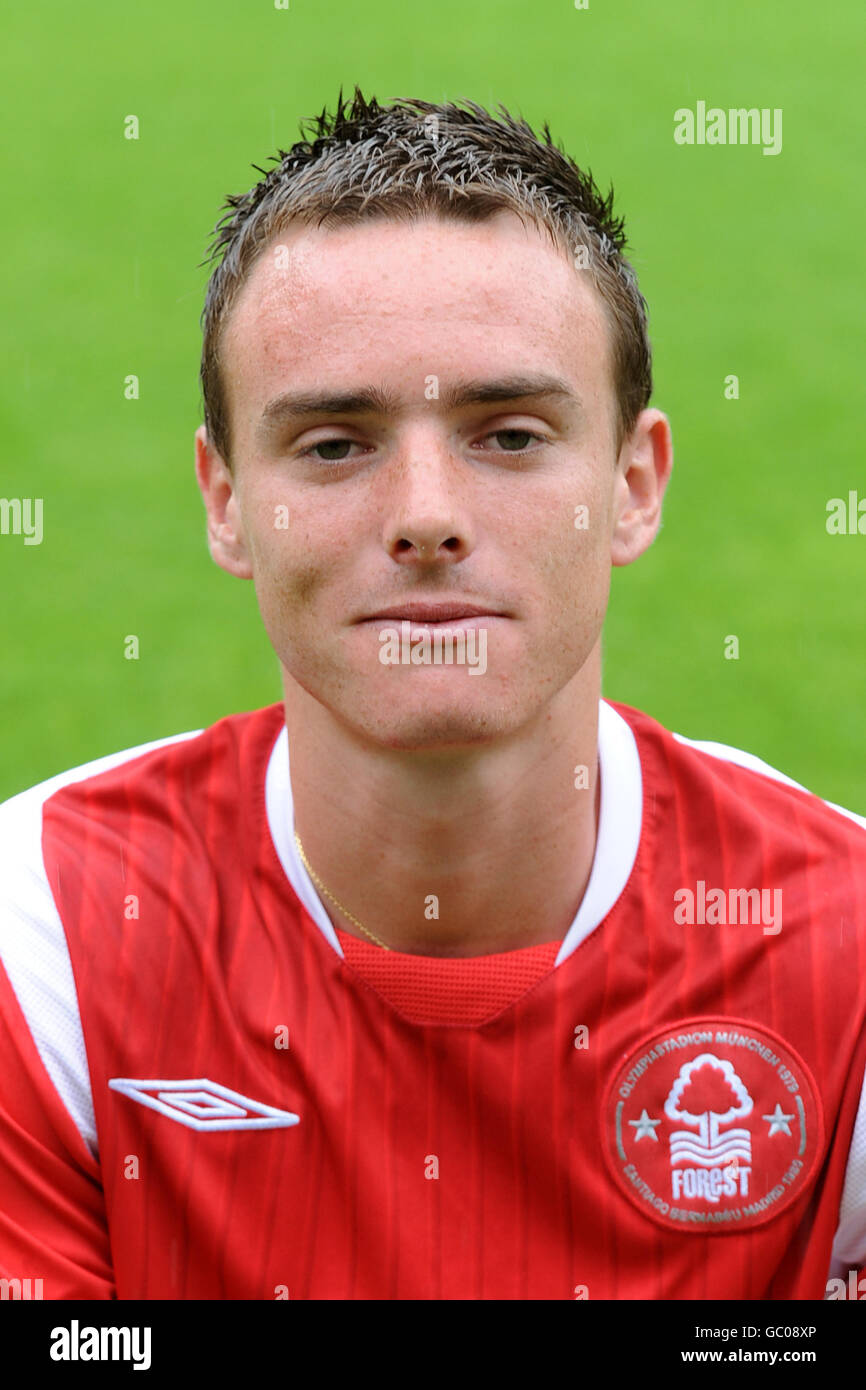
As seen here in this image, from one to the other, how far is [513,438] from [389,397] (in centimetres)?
15

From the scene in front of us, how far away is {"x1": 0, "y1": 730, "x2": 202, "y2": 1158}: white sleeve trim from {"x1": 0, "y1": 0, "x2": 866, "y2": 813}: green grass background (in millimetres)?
2955

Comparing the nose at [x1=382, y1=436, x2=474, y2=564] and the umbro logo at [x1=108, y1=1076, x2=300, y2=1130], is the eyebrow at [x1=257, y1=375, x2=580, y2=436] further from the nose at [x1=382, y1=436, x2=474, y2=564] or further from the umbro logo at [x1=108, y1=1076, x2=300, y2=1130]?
the umbro logo at [x1=108, y1=1076, x2=300, y2=1130]

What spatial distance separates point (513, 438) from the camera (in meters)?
1.82

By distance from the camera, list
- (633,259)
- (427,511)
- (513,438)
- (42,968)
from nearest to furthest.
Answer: (427,511) < (513,438) < (42,968) < (633,259)

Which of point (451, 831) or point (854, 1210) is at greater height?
point (451, 831)

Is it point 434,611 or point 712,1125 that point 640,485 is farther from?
point 712,1125

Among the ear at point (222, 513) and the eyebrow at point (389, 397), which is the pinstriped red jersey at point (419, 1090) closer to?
the ear at point (222, 513)

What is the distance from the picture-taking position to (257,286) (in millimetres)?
1956

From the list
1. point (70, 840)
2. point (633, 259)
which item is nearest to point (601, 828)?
point (70, 840)

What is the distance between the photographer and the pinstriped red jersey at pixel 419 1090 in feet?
6.15

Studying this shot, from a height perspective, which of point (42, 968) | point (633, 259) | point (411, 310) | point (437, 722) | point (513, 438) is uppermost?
point (633, 259)

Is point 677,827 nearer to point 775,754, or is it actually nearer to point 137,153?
point 775,754

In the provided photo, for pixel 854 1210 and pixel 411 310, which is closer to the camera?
pixel 411 310

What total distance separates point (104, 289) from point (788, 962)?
488 cm
